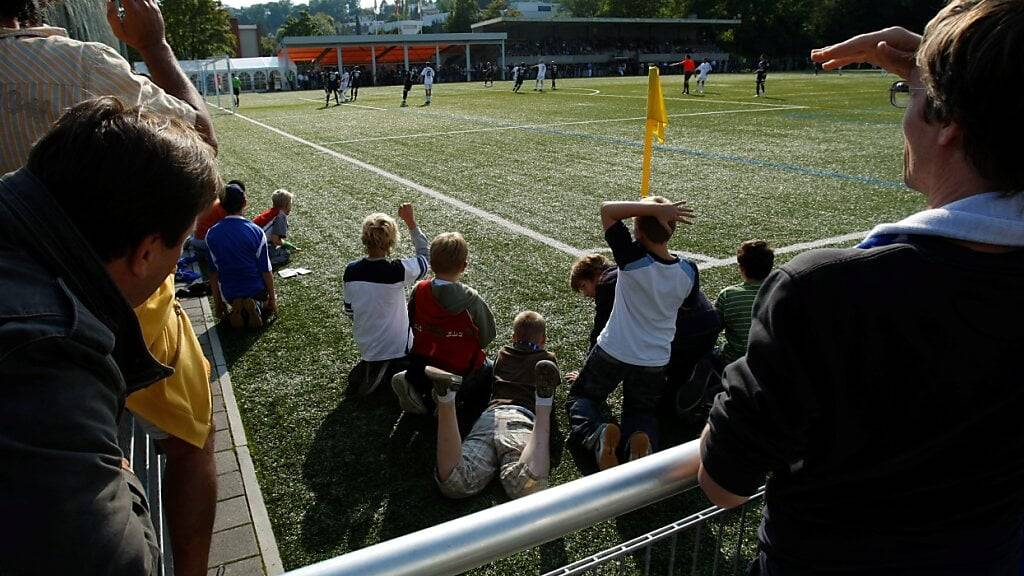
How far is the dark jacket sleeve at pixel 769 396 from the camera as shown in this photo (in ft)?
3.59

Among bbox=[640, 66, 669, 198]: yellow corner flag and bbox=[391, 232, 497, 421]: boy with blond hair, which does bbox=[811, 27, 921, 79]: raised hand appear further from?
bbox=[640, 66, 669, 198]: yellow corner flag

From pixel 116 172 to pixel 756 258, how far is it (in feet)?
11.8

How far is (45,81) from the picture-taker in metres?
1.94

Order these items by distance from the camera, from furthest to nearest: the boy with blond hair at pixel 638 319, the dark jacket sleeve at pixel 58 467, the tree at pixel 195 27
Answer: the tree at pixel 195 27 < the boy with blond hair at pixel 638 319 < the dark jacket sleeve at pixel 58 467

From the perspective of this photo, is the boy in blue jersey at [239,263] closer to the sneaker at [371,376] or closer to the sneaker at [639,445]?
the sneaker at [371,376]

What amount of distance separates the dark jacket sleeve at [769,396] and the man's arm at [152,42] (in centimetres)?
186

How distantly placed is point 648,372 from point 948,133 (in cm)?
270

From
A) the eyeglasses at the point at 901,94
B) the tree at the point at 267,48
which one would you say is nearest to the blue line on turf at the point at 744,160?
the eyeglasses at the point at 901,94

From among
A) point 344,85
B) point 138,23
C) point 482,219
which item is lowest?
point 482,219

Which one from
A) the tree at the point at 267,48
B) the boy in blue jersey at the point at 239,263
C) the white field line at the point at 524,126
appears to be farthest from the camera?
the tree at the point at 267,48

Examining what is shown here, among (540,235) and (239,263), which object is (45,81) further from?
(540,235)

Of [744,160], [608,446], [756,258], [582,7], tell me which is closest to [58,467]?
[608,446]

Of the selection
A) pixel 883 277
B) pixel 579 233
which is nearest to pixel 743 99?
pixel 579 233

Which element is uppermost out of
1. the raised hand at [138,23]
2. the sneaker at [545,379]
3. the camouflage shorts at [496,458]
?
the raised hand at [138,23]
